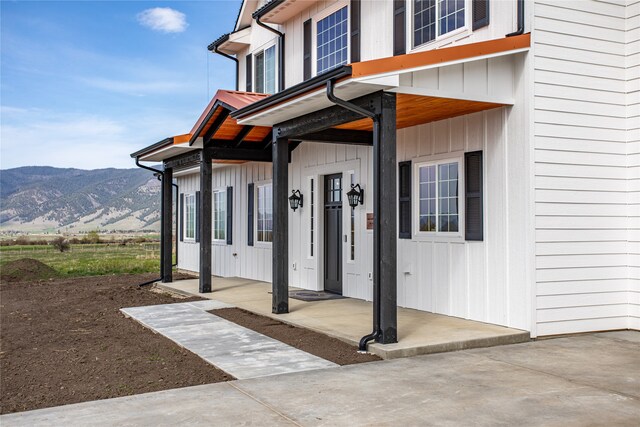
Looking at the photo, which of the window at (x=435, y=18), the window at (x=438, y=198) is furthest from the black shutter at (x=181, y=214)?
the window at (x=435, y=18)

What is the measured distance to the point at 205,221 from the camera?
12.3m

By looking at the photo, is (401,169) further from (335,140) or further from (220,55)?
(220,55)

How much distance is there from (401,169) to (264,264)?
18.3 ft

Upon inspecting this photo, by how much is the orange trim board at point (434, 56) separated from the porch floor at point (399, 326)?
3.01 metres

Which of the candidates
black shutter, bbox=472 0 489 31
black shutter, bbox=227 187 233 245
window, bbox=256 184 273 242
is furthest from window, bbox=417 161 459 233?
black shutter, bbox=227 187 233 245

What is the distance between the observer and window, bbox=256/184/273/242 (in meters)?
14.0

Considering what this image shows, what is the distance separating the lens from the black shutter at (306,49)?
489 inches

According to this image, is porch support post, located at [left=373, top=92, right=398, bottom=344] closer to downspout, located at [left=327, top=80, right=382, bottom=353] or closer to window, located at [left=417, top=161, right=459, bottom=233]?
downspout, located at [left=327, top=80, right=382, bottom=353]

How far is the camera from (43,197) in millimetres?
99562

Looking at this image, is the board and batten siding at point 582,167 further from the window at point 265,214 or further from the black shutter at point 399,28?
the window at point 265,214

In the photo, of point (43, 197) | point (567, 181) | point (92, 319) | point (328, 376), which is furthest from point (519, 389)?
point (43, 197)

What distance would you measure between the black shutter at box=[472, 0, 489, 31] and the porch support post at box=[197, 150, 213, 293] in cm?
600

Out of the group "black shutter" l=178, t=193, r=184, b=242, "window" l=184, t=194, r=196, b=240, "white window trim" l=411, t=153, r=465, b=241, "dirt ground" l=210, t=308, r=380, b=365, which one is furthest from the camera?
"black shutter" l=178, t=193, r=184, b=242

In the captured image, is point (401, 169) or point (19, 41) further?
point (19, 41)
